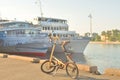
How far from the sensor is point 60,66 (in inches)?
482

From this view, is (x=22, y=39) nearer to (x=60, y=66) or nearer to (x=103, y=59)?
(x=103, y=59)

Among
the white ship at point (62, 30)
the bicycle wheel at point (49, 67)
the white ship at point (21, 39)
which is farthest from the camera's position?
the white ship at point (62, 30)

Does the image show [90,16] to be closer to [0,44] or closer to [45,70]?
[0,44]

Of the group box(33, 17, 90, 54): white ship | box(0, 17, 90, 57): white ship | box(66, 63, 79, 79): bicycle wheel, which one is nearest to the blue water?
box(33, 17, 90, 54): white ship

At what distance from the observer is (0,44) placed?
160ft

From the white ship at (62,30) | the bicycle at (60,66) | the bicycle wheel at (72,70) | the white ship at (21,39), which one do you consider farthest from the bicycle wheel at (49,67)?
the white ship at (62,30)

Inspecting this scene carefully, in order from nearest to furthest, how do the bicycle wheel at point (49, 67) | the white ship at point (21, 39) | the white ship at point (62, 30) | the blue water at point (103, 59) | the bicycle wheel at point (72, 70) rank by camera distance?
the bicycle wheel at point (72, 70)
the bicycle wheel at point (49, 67)
the blue water at point (103, 59)
the white ship at point (21, 39)
the white ship at point (62, 30)

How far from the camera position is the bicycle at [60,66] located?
37.4ft

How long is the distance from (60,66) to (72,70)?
919mm

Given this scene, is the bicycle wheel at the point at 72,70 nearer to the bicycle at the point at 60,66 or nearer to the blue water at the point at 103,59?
the bicycle at the point at 60,66

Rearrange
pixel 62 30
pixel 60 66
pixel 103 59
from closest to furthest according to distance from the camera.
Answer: pixel 60 66
pixel 103 59
pixel 62 30

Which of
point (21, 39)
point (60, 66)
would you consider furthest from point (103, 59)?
point (60, 66)

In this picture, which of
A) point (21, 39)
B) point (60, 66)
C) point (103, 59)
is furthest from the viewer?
point (103, 59)

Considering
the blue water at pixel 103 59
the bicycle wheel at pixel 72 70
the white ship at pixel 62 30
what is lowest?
the blue water at pixel 103 59
